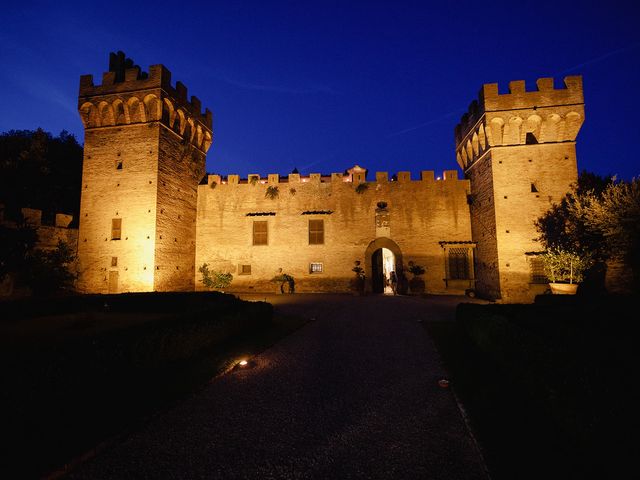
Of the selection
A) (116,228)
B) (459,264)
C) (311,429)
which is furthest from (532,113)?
(116,228)

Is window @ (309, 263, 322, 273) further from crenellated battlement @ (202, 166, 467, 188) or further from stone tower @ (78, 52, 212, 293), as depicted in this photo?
stone tower @ (78, 52, 212, 293)

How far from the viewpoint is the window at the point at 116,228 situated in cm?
1688

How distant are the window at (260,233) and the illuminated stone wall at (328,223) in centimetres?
26

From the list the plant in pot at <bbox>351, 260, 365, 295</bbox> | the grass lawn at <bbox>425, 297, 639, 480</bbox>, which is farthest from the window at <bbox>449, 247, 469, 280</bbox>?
the grass lawn at <bbox>425, 297, 639, 480</bbox>

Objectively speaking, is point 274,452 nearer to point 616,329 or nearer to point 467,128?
point 616,329

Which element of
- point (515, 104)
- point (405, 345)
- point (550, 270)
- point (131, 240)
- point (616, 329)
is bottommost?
point (405, 345)

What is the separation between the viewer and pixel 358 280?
18.1 metres

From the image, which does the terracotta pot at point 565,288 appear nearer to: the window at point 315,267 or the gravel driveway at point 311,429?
the gravel driveway at point 311,429

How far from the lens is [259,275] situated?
19.2 meters

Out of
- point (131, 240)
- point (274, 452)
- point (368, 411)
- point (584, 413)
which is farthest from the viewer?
point (131, 240)

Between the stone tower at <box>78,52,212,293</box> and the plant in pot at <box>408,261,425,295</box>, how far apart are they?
13.8 meters

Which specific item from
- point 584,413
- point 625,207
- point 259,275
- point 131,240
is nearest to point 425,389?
point 584,413

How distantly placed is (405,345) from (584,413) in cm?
451

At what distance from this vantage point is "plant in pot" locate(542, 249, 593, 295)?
12594mm
